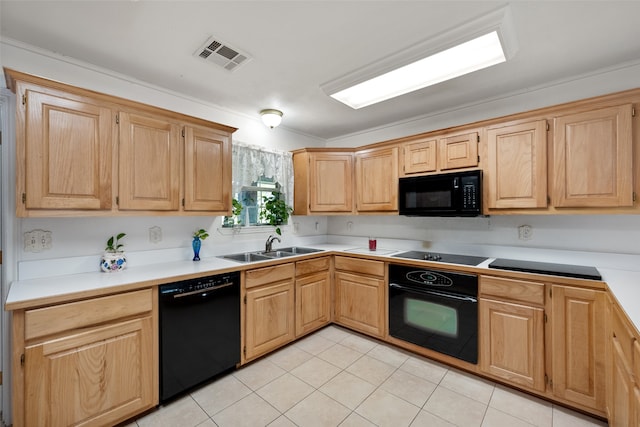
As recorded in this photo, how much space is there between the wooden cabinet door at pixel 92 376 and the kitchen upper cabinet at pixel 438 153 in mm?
2670

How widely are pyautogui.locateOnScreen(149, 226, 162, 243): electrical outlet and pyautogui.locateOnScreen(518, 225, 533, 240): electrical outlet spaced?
10.7 feet

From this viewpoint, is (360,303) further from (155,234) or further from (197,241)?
(155,234)

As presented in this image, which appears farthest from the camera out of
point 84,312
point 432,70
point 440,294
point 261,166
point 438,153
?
point 261,166

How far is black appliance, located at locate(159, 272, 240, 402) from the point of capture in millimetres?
1909

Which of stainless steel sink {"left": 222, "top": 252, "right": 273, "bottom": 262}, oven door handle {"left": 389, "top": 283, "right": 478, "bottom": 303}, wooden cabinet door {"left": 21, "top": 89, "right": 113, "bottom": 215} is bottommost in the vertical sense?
oven door handle {"left": 389, "top": 283, "right": 478, "bottom": 303}

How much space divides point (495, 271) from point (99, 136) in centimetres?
302

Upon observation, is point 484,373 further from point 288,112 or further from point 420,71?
point 288,112

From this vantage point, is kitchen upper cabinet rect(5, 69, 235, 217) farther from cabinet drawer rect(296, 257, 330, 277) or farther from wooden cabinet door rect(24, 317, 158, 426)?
cabinet drawer rect(296, 257, 330, 277)

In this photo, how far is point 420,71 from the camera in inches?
83.0

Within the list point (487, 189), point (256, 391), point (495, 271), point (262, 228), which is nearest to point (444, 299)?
point (495, 271)

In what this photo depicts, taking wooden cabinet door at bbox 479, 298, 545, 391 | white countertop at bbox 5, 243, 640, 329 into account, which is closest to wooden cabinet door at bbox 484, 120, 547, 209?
white countertop at bbox 5, 243, 640, 329

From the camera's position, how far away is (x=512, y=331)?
81.4 inches

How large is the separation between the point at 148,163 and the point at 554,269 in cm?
313

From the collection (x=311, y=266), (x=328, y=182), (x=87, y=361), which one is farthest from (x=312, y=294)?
(x=87, y=361)
